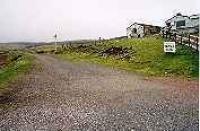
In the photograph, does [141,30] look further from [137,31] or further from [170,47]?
[170,47]

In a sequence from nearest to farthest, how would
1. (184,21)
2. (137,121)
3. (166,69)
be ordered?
(137,121), (166,69), (184,21)

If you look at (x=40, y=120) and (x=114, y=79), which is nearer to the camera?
(x=40, y=120)

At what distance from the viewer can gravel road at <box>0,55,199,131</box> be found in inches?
538

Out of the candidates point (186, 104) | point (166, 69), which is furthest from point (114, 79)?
point (186, 104)

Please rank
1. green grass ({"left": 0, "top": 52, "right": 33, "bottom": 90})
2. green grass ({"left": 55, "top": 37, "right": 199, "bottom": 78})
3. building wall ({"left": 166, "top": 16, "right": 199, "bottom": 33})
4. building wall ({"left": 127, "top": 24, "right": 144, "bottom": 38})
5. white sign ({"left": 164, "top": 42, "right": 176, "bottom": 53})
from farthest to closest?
1. building wall ({"left": 127, "top": 24, "right": 144, "bottom": 38})
2. building wall ({"left": 166, "top": 16, "right": 199, "bottom": 33})
3. white sign ({"left": 164, "top": 42, "right": 176, "bottom": 53})
4. green grass ({"left": 55, "top": 37, "right": 199, "bottom": 78})
5. green grass ({"left": 0, "top": 52, "right": 33, "bottom": 90})

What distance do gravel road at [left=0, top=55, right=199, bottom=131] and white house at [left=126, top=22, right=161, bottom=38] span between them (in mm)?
58512

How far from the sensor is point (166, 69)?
104ft

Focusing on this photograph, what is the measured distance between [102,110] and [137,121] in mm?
2624

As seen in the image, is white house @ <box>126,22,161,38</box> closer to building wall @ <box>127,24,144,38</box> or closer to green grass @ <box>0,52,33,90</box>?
building wall @ <box>127,24,144,38</box>

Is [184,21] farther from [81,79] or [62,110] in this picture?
[62,110]

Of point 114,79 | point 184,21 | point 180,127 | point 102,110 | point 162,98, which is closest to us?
point 180,127

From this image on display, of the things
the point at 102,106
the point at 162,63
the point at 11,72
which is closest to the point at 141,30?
the point at 162,63

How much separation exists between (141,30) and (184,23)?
11521 millimetres

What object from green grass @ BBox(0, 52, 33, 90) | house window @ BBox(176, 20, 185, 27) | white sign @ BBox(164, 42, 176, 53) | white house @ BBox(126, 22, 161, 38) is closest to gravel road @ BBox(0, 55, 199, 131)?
green grass @ BBox(0, 52, 33, 90)
